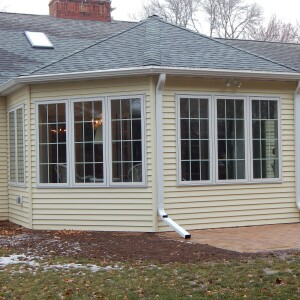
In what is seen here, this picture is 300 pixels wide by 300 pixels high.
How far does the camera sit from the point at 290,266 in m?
7.54

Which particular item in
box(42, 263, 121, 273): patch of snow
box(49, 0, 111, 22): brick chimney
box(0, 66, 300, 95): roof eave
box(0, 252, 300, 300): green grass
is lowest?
box(42, 263, 121, 273): patch of snow

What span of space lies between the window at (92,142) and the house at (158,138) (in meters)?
0.02

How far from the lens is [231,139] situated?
11.7m

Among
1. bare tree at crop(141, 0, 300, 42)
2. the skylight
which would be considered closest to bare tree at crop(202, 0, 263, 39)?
bare tree at crop(141, 0, 300, 42)

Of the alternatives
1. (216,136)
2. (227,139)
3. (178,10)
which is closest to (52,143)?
(216,136)

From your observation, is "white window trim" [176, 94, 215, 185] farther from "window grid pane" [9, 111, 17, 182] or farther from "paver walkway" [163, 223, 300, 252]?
"window grid pane" [9, 111, 17, 182]

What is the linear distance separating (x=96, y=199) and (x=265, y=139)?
11.8 feet

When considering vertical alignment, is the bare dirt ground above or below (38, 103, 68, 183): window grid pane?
below

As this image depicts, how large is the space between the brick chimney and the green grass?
44.4 ft

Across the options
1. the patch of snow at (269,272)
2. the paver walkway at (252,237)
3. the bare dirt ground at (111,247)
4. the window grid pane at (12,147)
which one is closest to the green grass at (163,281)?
the patch of snow at (269,272)

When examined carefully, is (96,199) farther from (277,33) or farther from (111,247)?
(277,33)

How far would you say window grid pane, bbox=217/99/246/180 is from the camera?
1162 centimetres

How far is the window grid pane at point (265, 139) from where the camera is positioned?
468 inches

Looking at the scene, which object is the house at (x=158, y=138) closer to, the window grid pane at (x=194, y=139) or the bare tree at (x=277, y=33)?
the window grid pane at (x=194, y=139)
